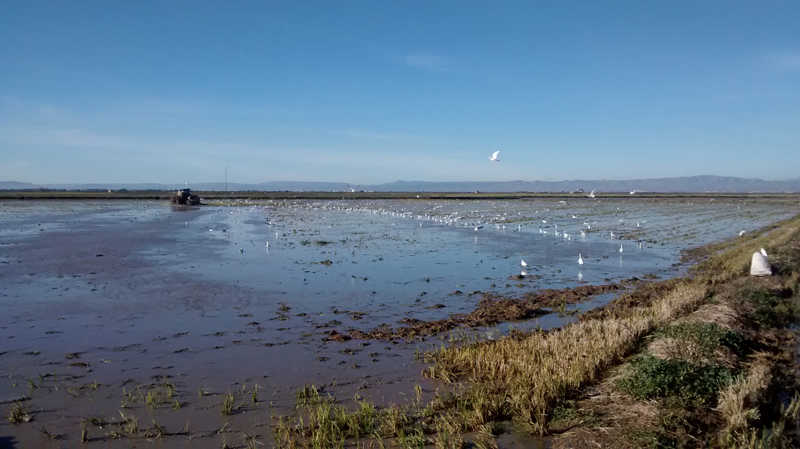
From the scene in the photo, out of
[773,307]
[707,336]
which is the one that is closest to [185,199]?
[773,307]

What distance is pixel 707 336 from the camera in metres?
8.04

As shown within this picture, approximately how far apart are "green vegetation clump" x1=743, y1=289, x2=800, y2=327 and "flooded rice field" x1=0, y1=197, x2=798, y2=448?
3427 mm

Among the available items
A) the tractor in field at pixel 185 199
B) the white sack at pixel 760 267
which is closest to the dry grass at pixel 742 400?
the white sack at pixel 760 267

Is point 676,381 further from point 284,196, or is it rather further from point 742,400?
point 284,196

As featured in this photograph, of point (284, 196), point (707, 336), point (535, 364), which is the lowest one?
point (535, 364)

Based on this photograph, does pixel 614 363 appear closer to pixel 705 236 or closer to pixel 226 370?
pixel 226 370

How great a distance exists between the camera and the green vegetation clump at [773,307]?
10305 millimetres

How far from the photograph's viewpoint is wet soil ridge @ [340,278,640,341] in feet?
33.7

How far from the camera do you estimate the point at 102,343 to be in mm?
9734

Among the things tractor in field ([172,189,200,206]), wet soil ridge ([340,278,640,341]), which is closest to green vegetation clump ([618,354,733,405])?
wet soil ridge ([340,278,640,341])

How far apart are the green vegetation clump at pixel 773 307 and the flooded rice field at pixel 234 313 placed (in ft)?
11.2

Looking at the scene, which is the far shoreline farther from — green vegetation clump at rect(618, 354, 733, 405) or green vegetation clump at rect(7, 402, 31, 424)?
green vegetation clump at rect(618, 354, 733, 405)

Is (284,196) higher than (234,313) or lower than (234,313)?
higher

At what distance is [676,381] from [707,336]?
2.00 meters
